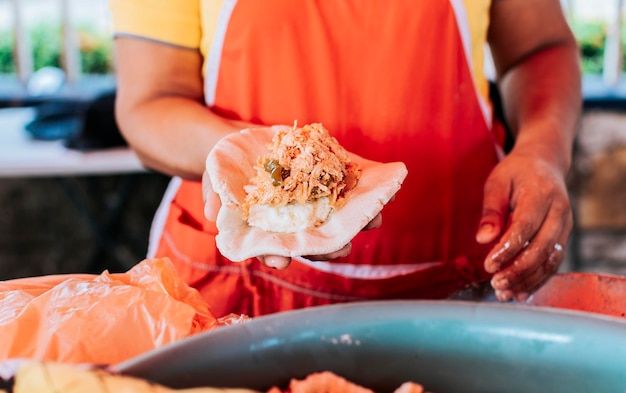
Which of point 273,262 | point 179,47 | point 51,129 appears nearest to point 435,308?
point 273,262

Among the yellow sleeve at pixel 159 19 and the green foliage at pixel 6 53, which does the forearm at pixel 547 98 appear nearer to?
the yellow sleeve at pixel 159 19

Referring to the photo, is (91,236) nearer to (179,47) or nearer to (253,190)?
(179,47)

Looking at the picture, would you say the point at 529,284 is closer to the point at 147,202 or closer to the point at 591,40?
the point at 147,202

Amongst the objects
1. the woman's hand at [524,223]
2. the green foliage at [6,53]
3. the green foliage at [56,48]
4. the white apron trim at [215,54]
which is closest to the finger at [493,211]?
the woman's hand at [524,223]

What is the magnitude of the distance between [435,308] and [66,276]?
0.50m

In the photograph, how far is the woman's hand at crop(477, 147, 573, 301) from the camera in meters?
1.11

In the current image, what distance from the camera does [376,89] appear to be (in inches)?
52.5

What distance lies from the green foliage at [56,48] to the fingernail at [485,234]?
13.1ft

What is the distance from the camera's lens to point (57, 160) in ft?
10.2

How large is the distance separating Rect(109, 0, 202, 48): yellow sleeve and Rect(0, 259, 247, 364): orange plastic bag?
1.81ft

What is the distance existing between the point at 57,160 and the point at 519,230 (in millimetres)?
2458

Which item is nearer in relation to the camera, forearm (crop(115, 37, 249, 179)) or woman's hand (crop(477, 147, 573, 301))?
woman's hand (crop(477, 147, 573, 301))

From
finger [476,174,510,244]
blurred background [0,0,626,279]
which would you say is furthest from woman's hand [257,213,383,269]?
blurred background [0,0,626,279]

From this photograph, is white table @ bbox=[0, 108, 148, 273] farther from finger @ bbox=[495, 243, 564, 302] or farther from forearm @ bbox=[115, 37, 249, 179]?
finger @ bbox=[495, 243, 564, 302]
